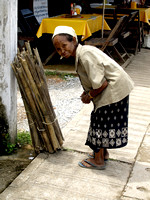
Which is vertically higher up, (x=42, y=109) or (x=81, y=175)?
(x=42, y=109)

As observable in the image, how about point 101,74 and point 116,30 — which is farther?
point 116,30

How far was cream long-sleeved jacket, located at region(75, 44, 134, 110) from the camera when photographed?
2855 millimetres

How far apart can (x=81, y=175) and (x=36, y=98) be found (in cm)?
86

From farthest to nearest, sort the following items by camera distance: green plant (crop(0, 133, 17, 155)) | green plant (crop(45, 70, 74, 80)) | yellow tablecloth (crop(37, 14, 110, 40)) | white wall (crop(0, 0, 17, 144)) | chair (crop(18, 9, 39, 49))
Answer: chair (crop(18, 9, 39, 49)), yellow tablecloth (crop(37, 14, 110, 40)), green plant (crop(45, 70, 74, 80)), green plant (crop(0, 133, 17, 155)), white wall (crop(0, 0, 17, 144))

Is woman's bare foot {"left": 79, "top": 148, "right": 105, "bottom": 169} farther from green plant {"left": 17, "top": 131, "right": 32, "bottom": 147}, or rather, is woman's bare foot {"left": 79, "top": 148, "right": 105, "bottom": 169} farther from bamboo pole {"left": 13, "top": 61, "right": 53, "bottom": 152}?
green plant {"left": 17, "top": 131, "right": 32, "bottom": 147}

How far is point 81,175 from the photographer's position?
3.16m

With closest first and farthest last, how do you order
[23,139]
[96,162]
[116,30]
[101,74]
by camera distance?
[101,74]
[96,162]
[23,139]
[116,30]

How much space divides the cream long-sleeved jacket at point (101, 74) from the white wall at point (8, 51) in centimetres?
77

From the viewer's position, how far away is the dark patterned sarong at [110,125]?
3074 mm

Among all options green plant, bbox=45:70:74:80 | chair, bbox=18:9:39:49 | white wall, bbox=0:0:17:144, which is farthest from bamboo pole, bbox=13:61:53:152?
chair, bbox=18:9:39:49

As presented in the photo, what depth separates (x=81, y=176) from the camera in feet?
10.3

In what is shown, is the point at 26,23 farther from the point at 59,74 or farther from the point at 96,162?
the point at 96,162

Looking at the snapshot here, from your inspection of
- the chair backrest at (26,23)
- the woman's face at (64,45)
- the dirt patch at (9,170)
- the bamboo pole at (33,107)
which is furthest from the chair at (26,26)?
the woman's face at (64,45)

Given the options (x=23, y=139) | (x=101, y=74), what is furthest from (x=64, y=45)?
(x=23, y=139)
